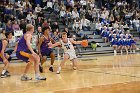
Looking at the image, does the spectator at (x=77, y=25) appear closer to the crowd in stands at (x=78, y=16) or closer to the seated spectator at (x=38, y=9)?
the crowd in stands at (x=78, y=16)

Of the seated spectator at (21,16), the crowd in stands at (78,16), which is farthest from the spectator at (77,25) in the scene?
the seated spectator at (21,16)

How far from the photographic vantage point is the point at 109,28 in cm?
2433

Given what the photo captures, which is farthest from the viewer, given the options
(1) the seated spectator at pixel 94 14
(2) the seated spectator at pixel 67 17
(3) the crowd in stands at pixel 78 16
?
(1) the seated spectator at pixel 94 14

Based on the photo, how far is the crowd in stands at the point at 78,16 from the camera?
2092 centimetres

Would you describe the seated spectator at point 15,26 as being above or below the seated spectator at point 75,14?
below

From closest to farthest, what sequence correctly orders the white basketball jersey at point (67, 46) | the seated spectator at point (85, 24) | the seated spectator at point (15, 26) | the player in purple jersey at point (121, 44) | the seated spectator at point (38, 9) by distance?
the white basketball jersey at point (67, 46), the seated spectator at point (15, 26), the seated spectator at point (38, 9), the player in purple jersey at point (121, 44), the seated spectator at point (85, 24)

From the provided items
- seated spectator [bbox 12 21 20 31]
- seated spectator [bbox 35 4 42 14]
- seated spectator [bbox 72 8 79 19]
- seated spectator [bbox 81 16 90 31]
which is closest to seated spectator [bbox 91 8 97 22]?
seated spectator [bbox 81 16 90 31]

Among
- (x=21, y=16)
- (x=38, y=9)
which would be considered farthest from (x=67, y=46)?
(x=38, y=9)

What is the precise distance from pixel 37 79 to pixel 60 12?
14820 mm

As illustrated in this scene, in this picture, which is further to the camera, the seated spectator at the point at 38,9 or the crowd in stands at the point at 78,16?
the seated spectator at the point at 38,9

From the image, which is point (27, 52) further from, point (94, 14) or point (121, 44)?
point (94, 14)

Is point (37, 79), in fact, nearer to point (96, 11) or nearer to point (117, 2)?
point (96, 11)

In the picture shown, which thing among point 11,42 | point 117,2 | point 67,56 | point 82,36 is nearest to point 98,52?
point 82,36

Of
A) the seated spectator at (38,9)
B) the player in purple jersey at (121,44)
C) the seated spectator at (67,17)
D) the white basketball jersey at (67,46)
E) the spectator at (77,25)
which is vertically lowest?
the player in purple jersey at (121,44)
